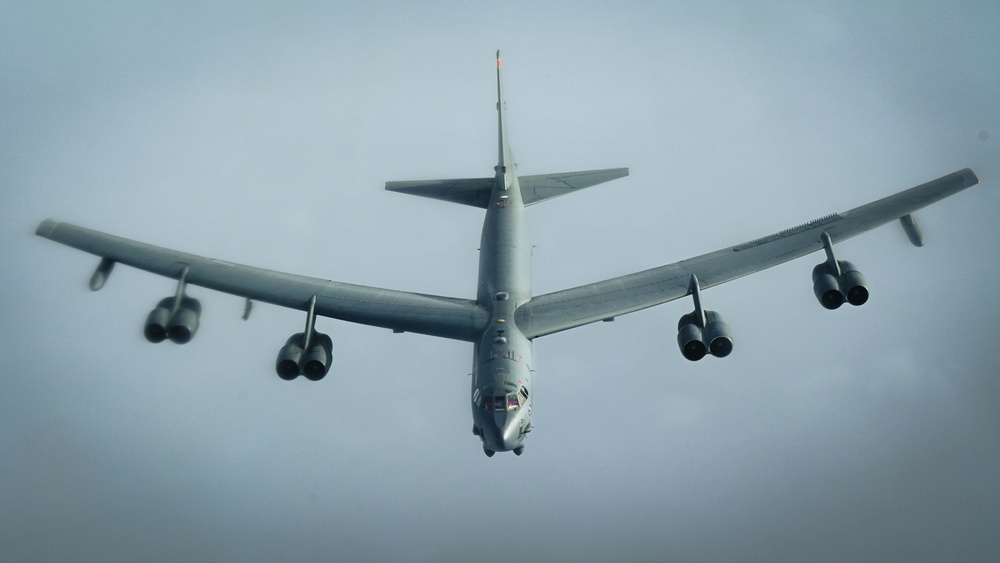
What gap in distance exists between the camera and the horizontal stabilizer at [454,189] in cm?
5534

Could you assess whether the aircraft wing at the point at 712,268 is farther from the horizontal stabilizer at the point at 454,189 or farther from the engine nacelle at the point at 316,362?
the horizontal stabilizer at the point at 454,189

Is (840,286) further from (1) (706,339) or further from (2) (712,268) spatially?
(1) (706,339)

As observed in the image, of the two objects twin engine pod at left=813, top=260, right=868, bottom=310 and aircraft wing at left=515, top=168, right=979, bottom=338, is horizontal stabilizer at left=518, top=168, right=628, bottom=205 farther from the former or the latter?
twin engine pod at left=813, top=260, right=868, bottom=310

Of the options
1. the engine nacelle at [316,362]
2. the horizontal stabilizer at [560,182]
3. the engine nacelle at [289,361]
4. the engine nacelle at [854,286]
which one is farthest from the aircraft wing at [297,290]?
the engine nacelle at [854,286]

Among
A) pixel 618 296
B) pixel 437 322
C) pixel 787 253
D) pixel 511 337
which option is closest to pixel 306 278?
pixel 437 322

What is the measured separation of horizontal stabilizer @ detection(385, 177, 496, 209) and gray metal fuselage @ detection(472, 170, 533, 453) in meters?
0.81

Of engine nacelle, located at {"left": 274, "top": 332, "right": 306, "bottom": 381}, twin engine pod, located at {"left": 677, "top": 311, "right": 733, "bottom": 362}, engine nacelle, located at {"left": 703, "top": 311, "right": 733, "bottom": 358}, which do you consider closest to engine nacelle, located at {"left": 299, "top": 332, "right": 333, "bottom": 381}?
engine nacelle, located at {"left": 274, "top": 332, "right": 306, "bottom": 381}

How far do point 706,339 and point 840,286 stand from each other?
7.75 m

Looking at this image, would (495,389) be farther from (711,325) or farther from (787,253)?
(787,253)

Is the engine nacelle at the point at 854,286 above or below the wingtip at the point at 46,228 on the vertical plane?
below

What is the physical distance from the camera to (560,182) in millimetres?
56125

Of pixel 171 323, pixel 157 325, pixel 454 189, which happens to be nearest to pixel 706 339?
pixel 454 189

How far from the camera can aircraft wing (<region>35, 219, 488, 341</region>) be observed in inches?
1828

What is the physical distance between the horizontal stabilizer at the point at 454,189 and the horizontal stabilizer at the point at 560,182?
7.04 feet
